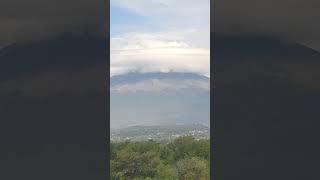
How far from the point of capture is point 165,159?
1255cm

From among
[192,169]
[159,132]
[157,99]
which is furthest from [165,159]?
[157,99]

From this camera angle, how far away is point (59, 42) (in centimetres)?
436

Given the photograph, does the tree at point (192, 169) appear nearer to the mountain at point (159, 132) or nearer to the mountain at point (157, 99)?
the mountain at point (159, 132)

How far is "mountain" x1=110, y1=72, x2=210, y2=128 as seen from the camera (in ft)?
38.1

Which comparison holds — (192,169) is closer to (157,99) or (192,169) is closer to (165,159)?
(165,159)

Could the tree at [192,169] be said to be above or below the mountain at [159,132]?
below

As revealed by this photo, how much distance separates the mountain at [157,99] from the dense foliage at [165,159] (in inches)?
24.9

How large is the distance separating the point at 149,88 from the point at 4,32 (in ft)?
29.0

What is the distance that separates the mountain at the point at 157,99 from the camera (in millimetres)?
11602

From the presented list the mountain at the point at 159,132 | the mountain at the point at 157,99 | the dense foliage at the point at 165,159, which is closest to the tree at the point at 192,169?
the dense foliage at the point at 165,159

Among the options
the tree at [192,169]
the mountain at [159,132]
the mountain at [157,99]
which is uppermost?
the mountain at [157,99]

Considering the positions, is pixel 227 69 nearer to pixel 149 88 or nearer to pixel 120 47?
pixel 120 47

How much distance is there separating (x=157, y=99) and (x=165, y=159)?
1621 mm

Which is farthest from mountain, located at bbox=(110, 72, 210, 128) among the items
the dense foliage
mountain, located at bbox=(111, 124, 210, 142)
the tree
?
the tree
